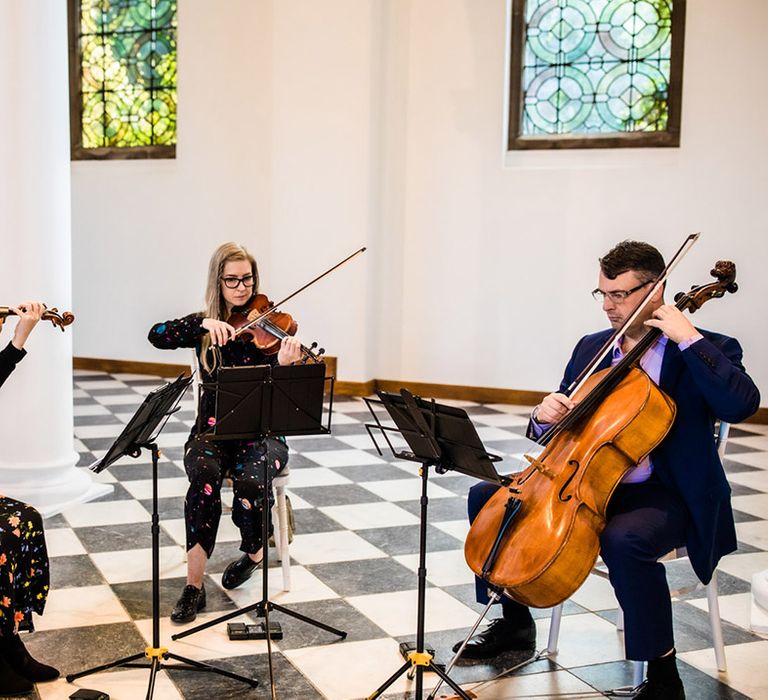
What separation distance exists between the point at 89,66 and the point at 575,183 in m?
4.44

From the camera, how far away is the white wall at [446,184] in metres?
6.98

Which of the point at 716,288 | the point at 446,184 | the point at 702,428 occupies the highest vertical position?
the point at 446,184

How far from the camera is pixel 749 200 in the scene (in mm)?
6926

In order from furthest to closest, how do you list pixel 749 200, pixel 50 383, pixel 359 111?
pixel 359 111, pixel 749 200, pixel 50 383

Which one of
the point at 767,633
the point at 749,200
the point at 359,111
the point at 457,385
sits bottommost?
the point at 457,385

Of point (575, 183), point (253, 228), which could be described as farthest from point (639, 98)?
point (253, 228)

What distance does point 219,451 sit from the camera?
3445 mm

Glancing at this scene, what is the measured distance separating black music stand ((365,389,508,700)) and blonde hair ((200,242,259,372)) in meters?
1.18

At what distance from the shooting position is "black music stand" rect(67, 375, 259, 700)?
261 centimetres

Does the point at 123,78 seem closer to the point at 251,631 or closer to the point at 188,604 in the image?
the point at 188,604

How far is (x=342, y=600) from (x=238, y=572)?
1.29ft

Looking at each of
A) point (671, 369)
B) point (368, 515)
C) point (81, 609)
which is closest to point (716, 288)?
point (671, 369)

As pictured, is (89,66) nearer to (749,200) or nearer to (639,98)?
(639,98)

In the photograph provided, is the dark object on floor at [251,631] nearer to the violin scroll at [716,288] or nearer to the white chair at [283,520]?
the white chair at [283,520]
